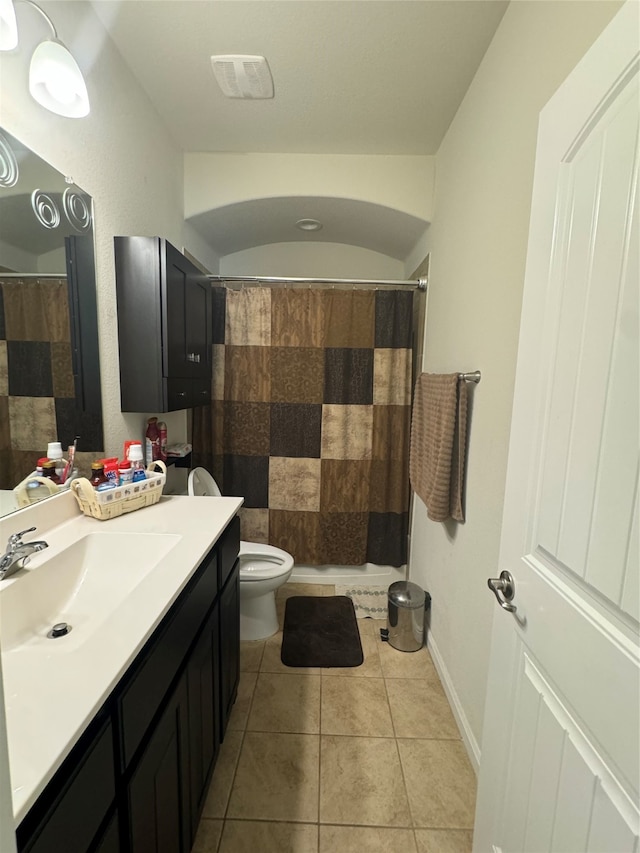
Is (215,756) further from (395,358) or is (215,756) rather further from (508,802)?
(395,358)

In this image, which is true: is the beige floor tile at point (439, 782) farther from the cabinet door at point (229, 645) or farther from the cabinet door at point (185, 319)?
the cabinet door at point (185, 319)

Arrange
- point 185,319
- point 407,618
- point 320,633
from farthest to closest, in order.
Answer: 1. point 320,633
2. point 407,618
3. point 185,319

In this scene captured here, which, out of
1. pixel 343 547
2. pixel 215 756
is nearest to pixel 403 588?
pixel 343 547

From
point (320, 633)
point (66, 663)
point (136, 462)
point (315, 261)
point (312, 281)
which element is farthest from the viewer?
point (315, 261)

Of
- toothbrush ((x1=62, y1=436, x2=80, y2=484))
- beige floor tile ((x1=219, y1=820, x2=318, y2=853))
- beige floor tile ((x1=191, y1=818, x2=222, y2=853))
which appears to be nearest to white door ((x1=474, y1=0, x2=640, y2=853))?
beige floor tile ((x1=219, y1=820, x2=318, y2=853))

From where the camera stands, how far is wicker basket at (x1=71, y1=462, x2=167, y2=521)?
121cm

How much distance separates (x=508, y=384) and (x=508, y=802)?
103 centimetres

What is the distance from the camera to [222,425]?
7.43ft

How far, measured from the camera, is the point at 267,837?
1115mm

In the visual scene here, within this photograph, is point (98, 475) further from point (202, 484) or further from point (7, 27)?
point (7, 27)

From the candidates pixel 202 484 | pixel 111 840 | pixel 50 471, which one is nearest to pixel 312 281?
pixel 202 484

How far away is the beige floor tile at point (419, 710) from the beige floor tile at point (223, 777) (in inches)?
24.3

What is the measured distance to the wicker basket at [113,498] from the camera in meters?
1.21

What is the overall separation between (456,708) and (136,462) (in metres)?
1.59
